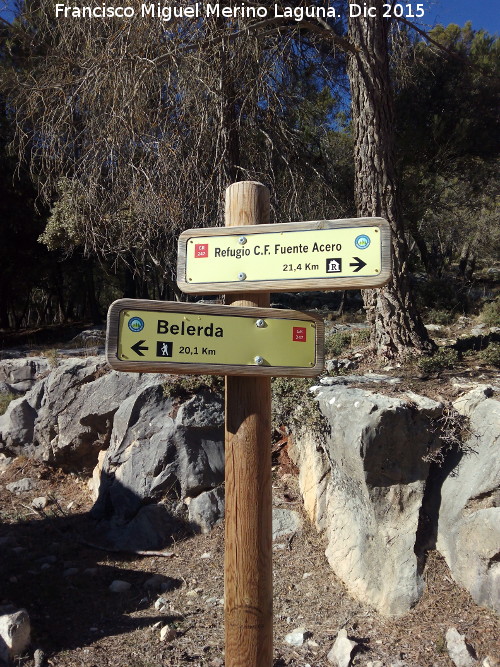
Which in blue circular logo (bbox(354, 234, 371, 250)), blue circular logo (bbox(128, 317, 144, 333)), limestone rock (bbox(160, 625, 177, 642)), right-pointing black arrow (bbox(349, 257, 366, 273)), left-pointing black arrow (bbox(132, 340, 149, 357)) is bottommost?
limestone rock (bbox(160, 625, 177, 642))

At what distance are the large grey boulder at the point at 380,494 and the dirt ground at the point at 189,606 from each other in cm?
13

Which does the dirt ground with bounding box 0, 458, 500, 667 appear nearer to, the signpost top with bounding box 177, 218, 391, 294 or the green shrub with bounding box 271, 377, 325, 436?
the green shrub with bounding box 271, 377, 325, 436

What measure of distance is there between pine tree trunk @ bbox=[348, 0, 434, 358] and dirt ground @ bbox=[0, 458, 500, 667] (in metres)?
1.75

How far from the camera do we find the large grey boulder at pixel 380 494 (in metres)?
4.05

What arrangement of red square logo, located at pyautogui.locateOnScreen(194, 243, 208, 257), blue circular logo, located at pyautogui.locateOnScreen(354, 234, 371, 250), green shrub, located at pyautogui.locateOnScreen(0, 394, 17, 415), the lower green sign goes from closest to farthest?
the lower green sign → blue circular logo, located at pyautogui.locateOnScreen(354, 234, 371, 250) → red square logo, located at pyautogui.locateOnScreen(194, 243, 208, 257) → green shrub, located at pyautogui.locateOnScreen(0, 394, 17, 415)

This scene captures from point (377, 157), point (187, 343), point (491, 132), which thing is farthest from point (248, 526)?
point (491, 132)

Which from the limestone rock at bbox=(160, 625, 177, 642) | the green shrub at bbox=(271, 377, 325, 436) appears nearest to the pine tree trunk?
the green shrub at bbox=(271, 377, 325, 436)

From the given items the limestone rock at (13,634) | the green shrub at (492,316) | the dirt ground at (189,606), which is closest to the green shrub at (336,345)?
the dirt ground at (189,606)

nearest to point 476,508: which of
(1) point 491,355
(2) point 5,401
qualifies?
(1) point 491,355

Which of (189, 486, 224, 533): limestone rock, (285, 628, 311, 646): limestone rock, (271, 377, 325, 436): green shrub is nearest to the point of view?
(285, 628, 311, 646): limestone rock

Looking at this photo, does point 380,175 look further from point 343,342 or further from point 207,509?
point 207,509

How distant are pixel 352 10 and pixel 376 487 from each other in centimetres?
477

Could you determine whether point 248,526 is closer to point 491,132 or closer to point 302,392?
point 302,392

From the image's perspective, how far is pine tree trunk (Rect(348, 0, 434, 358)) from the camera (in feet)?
19.1
